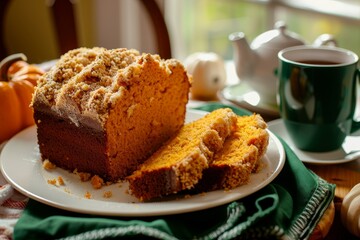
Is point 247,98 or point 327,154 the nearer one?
point 327,154

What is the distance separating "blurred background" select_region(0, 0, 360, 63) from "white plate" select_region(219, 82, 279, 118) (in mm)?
1091

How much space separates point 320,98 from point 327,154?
18 centimetres

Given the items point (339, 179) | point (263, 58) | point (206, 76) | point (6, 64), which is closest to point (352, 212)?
point (339, 179)

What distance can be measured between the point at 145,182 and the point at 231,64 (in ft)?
4.25

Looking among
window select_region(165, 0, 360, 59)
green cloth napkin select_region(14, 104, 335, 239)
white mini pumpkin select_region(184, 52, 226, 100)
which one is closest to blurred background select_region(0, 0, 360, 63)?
window select_region(165, 0, 360, 59)

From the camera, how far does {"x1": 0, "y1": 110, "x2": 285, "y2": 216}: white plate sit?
1257 mm

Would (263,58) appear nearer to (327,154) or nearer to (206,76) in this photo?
(206,76)

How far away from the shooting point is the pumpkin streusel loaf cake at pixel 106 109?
1.42m

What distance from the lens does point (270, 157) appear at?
1504 mm

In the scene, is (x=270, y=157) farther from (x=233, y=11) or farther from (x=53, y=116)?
(x=233, y=11)

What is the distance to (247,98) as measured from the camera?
201 centimetres

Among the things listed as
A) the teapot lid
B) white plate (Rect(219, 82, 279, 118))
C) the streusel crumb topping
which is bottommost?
white plate (Rect(219, 82, 279, 118))

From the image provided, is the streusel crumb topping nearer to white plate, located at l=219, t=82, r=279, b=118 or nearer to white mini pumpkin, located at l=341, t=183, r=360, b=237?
white plate, located at l=219, t=82, r=279, b=118

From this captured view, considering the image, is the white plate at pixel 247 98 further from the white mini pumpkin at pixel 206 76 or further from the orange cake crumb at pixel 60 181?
the orange cake crumb at pixel 60 181
